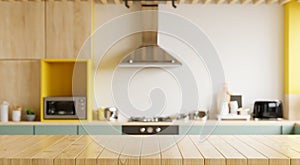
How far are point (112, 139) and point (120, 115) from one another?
9.93ft

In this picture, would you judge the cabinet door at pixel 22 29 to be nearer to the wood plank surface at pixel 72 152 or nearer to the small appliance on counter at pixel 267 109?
the small appliance on counter at pixel 267 109

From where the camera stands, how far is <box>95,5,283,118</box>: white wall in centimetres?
543

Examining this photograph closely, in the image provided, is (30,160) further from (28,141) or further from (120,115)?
(120,115)

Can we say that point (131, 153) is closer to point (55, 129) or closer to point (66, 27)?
point (55, 129)

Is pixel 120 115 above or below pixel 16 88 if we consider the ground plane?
below

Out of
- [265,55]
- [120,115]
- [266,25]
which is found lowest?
[120,115]

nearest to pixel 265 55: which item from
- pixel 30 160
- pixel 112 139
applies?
pixel 112 139

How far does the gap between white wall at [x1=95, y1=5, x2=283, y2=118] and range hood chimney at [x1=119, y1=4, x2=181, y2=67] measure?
183mm

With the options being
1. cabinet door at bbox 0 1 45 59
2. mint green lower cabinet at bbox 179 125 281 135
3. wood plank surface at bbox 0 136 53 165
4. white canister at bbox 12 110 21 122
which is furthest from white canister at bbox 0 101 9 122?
wood plank surface at bbox 0 136 53 165

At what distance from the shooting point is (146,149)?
2018 mm

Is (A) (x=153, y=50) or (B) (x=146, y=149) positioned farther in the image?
(A) (x=153, y=50)

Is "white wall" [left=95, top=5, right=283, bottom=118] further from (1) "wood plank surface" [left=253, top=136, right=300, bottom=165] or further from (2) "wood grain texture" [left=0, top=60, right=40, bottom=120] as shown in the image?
(1) "wood plank surface" [left=253, top=136, right=300, bottom=165]

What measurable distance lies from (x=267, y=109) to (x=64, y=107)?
243cm

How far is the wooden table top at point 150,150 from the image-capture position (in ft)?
5.81
